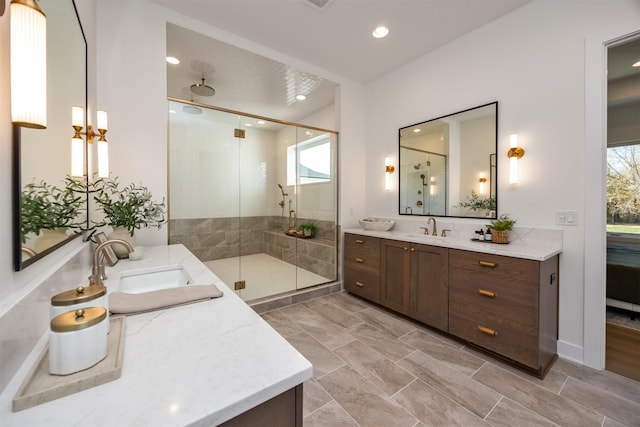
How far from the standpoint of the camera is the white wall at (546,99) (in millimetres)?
1941

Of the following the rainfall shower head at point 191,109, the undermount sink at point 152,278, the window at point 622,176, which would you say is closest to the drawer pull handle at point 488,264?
the window at point 622,176

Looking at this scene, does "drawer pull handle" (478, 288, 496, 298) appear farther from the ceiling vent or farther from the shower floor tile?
the ceiling vent

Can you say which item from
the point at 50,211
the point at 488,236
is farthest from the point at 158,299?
the point at 488,236

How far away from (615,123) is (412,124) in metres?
1.77

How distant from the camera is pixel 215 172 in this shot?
2797 millimetres

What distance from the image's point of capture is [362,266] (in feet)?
10.1

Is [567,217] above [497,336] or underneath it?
above

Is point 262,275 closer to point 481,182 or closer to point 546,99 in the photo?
point 481,182

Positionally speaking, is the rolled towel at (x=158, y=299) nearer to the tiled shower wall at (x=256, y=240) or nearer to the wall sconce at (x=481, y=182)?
the tiled shower wall at (x=256, y=240)

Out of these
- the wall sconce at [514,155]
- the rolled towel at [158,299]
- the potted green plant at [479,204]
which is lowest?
the rolled towel at [158,299]

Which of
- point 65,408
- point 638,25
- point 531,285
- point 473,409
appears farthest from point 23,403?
point 638,25

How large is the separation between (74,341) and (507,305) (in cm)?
234

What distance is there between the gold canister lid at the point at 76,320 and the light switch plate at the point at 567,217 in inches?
112

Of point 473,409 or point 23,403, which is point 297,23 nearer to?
point 23,403
